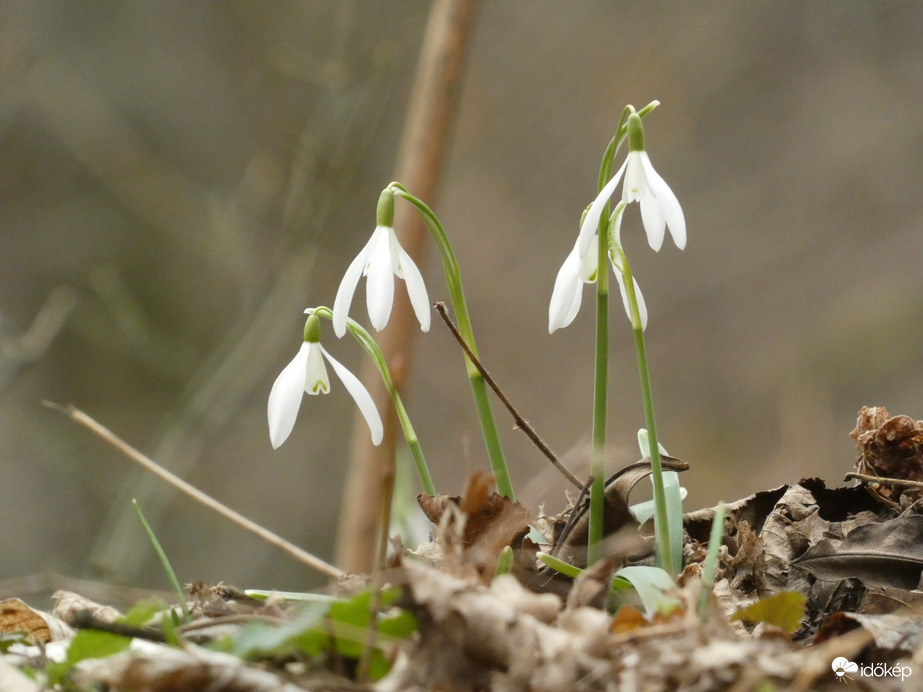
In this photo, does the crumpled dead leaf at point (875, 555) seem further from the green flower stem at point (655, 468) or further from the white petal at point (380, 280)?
the white petal at point (380, 280)

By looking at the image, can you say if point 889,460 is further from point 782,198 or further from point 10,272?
point 10,272

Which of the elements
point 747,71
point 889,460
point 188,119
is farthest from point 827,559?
point 188,119

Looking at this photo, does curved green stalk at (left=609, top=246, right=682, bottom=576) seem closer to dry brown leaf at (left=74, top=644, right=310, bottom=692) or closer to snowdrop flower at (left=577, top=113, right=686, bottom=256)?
snowdrop flower at (left=577, top=113, right=686, bottom=256)

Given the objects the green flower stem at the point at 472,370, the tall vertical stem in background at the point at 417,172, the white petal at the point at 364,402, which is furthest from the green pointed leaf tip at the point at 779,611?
the tall vertical stem in background at the point at 417,172

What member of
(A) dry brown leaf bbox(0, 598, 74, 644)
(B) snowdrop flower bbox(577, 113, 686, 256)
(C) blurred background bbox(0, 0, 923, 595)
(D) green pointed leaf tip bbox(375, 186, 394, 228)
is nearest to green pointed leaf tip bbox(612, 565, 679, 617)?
(B) snowdrop flower bbox(577, 113, 686, 256)

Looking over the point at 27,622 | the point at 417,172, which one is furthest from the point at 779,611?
the point at 417,172
